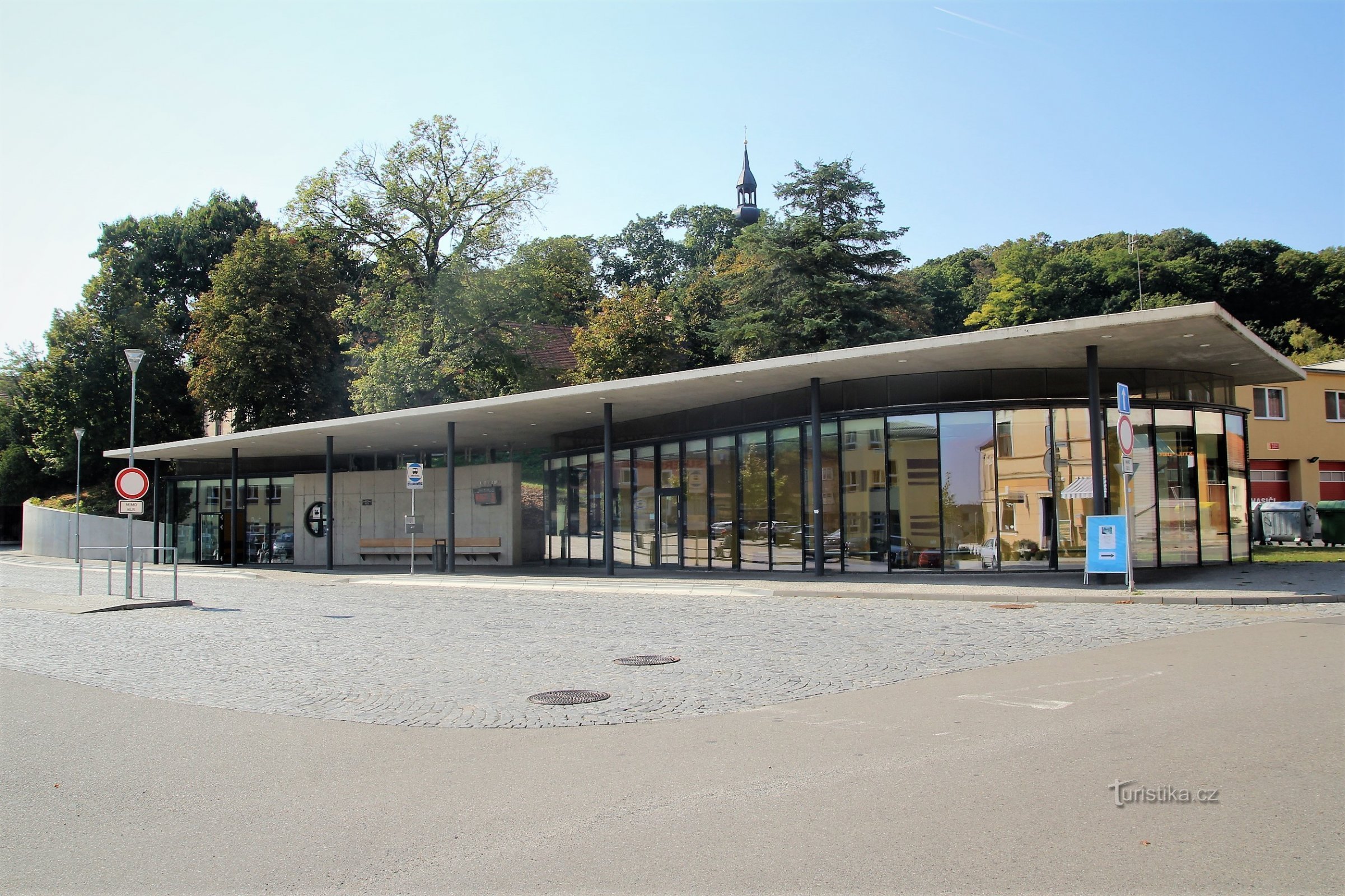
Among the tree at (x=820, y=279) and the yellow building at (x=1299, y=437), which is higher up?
the tree at (x=820, y=279)

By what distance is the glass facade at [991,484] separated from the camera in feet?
65.0

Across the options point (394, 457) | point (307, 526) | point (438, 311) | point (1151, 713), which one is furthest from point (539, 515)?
point (1151, 713)

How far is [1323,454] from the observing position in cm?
4012

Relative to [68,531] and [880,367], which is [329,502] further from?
[68,531]

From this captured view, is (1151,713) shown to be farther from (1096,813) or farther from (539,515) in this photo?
(539,515)

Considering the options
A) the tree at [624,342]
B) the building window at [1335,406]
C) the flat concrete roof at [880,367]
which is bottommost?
the flat concrete roof at [880,367]

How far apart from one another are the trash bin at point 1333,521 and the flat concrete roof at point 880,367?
9214 mm

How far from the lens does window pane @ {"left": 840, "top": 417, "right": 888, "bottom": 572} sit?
20734mm

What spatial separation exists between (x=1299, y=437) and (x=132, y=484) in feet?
139

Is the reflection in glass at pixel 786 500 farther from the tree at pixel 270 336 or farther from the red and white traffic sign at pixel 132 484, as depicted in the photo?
the tree at pixel 270 336

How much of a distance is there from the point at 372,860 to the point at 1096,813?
3.74m

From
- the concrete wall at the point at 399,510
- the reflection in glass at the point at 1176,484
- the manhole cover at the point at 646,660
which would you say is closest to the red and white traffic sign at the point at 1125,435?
the reflection in glass at the point at 1176,484

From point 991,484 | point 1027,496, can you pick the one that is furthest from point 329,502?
point 1027,496

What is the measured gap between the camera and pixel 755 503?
2345 cm
